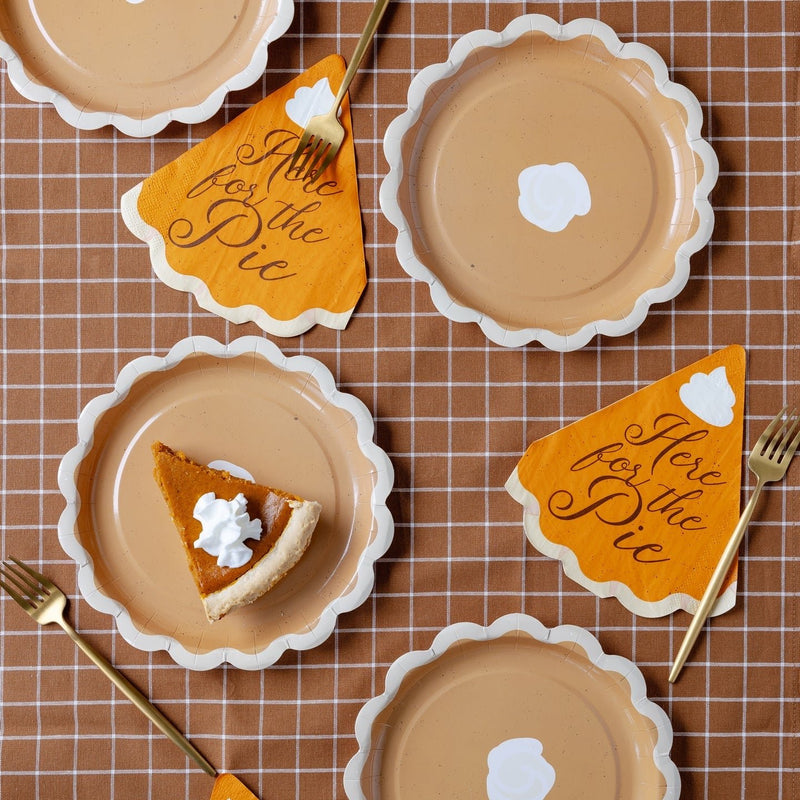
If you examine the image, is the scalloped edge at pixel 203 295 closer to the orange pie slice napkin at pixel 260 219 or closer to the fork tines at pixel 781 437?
the orange pie slice napkin at pixel 260 219

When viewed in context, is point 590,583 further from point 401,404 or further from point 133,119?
point 133,119

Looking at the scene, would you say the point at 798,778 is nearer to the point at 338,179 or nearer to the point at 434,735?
the point at 434,735

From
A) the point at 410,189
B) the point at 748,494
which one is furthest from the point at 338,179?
the point at 748,494

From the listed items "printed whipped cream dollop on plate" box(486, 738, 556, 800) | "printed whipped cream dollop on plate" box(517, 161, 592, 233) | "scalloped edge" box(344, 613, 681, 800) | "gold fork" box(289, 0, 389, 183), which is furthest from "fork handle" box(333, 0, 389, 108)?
"printed whipped cream dollop on plate" box(486, 738, 556, 800)

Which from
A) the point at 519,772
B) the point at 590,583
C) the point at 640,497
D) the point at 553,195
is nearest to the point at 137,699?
the point at 519,772

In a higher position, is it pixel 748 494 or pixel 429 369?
pixel 429 369

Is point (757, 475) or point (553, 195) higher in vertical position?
point (553, 195)
